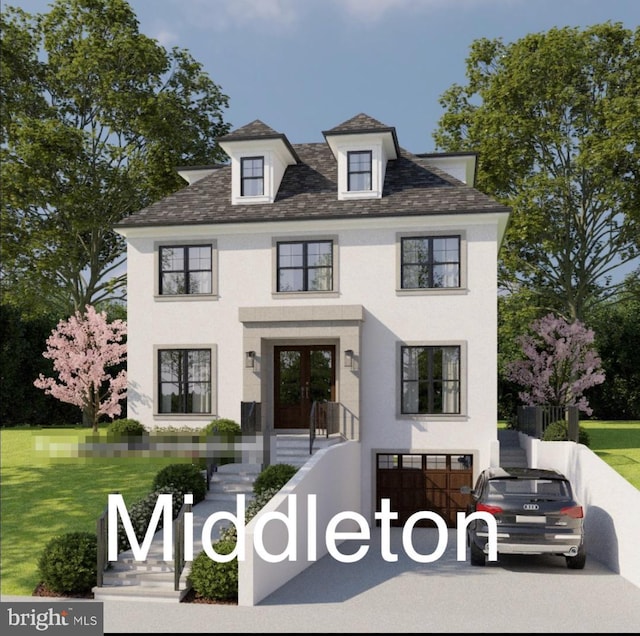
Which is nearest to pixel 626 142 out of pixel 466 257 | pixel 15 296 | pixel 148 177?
pixel 466 257

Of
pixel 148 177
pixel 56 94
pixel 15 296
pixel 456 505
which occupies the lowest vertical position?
pixel 456 505

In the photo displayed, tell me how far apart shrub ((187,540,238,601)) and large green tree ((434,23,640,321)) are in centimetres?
2247

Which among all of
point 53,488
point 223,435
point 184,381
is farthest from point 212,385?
point 53,488

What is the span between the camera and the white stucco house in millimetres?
22109

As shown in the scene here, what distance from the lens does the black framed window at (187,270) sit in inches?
922

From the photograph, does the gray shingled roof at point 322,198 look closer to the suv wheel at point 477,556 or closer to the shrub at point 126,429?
the shrub at point 126,429

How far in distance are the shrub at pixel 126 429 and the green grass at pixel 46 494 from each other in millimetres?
711

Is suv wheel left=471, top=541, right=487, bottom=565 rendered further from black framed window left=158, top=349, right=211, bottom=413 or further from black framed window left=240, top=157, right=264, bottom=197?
black framed window left=240, top=157, right=264, bottom=197

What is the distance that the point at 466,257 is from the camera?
22188mm

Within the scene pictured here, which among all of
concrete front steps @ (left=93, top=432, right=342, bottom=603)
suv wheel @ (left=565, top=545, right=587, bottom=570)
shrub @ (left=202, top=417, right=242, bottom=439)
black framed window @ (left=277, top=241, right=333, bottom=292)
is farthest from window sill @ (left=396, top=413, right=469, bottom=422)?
suv wheel @ (left=565, top=545, right=587, bottom=570)

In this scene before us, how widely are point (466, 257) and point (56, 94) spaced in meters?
21.1

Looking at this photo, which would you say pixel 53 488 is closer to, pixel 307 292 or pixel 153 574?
pixel 153 574

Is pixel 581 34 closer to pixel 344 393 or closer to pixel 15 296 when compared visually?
pixel 344 393

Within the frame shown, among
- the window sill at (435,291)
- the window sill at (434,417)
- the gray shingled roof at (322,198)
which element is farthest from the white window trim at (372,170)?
the window sill at (434,417)
